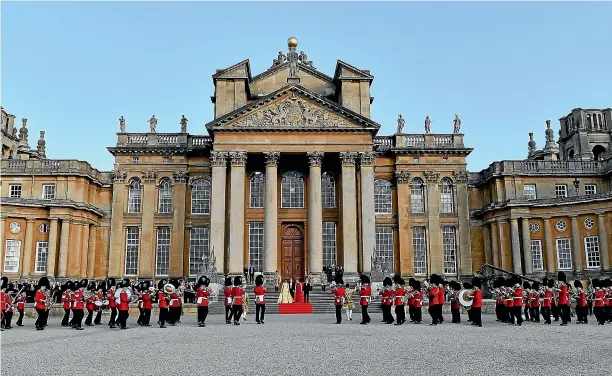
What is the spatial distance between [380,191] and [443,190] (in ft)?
16.3

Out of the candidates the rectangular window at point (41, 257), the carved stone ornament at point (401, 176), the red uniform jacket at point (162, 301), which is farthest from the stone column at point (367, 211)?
the rectangular window at point (41, 257)

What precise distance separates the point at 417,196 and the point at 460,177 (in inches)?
143

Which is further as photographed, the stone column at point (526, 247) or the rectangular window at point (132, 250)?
the rectangular window at point (132, 250)

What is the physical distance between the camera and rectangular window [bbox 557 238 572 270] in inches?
1654

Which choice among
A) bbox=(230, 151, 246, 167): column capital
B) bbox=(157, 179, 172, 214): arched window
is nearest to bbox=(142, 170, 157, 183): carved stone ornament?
bbox=(157, 179, 172, 214): arched window

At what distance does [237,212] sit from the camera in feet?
122

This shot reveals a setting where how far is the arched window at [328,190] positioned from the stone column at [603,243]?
19.0 m

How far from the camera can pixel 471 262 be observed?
142 feet

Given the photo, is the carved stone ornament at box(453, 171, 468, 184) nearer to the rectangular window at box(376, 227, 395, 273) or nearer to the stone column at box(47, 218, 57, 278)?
the rectangular window at box(376, 227, 395, 273)

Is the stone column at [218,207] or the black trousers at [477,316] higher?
the stone column at [218,207]

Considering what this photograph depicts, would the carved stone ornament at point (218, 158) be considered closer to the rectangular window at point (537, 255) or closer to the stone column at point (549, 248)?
the rectangular window at point (537, 255)

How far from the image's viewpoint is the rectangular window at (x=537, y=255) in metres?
42.7

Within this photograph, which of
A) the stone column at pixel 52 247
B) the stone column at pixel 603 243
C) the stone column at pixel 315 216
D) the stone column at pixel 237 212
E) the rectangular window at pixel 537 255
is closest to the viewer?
the stone column at pixel 237 212

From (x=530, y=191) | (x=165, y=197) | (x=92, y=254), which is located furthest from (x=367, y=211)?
(x=92, y=254)
